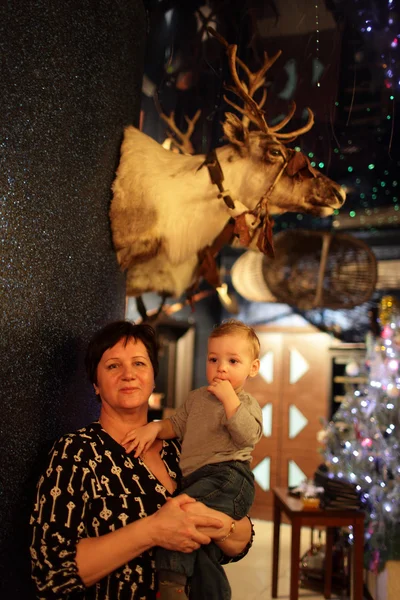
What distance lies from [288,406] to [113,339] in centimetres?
538

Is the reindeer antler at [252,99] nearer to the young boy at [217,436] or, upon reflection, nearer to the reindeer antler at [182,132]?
the reindeer antler at [182,132]

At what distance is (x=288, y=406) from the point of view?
6633 mm

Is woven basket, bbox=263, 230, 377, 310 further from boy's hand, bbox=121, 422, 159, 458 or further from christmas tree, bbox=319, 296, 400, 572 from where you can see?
boy's hand, bbox=121, 422, 159, 458

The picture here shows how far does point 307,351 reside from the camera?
21.8ft

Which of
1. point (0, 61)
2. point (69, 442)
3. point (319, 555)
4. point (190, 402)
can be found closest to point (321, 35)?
point (0, 61)

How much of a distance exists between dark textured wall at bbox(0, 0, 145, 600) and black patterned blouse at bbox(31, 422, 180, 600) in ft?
0.41

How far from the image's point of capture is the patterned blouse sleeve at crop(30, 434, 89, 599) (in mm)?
1294

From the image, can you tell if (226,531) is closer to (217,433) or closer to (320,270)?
(217,433)

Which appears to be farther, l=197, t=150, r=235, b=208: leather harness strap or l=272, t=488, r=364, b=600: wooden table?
l=272, t=488, r=364, b=600: wooden table

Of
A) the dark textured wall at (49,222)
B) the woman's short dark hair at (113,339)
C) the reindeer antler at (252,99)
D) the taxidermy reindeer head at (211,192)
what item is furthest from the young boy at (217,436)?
the reindeer antler at (252,99)

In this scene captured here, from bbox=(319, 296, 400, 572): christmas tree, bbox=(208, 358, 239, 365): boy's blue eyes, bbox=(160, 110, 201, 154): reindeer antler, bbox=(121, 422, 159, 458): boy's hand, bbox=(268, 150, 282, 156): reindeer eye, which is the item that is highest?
bbox=(160, 110, 201, 154): reindeer antler

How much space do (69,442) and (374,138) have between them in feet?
6.91

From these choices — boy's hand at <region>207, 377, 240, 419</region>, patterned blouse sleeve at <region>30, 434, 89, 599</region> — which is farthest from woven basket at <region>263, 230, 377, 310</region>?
patterned blouse sleeve at <region>30, 434, 89, 599</region>

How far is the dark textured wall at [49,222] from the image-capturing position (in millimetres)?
1372
